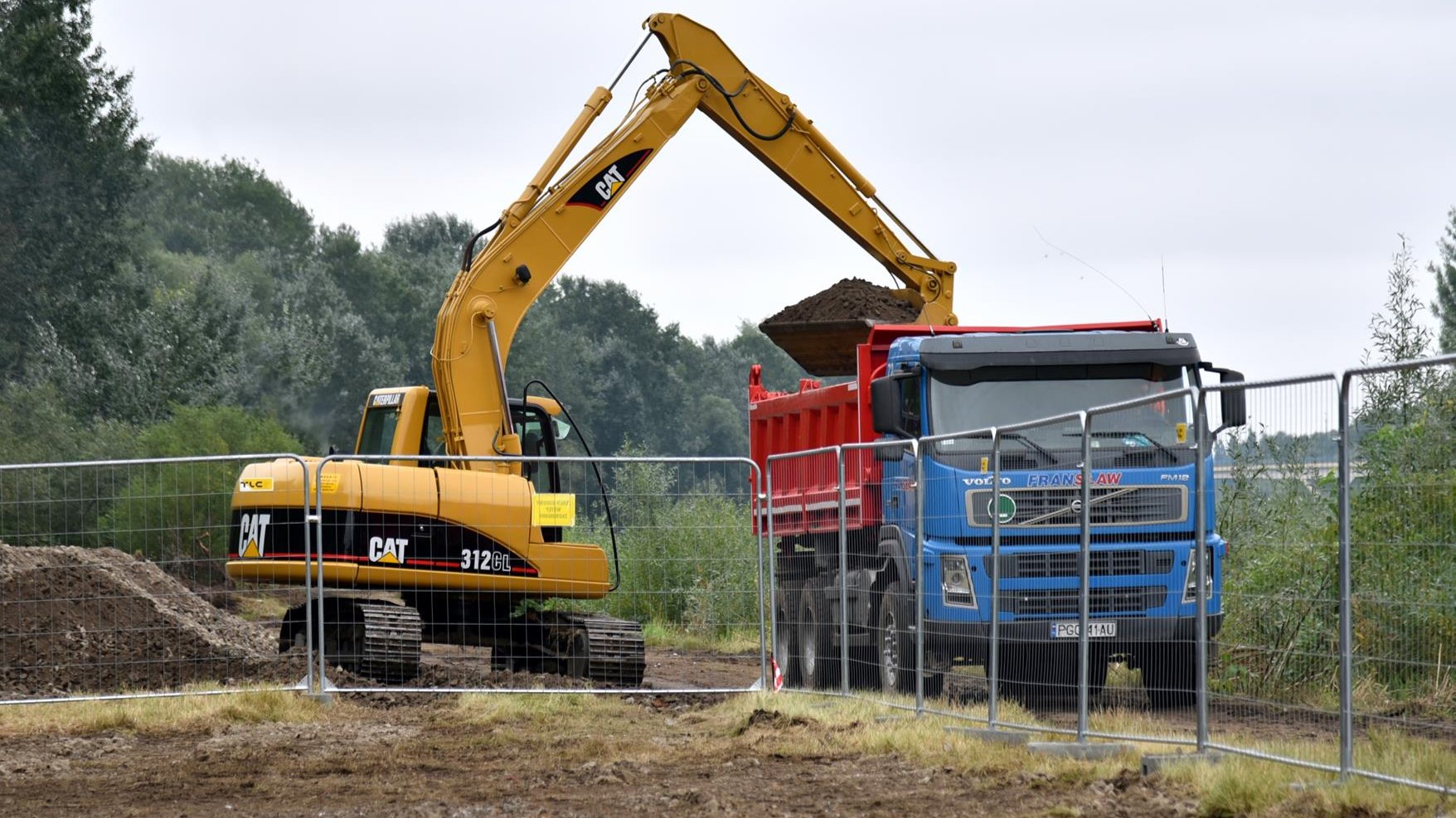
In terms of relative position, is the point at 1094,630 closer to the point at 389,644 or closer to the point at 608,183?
the point at 389,644

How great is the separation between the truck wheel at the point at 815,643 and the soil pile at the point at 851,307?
459 centimetres

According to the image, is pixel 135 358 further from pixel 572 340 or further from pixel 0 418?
pixel 572 340

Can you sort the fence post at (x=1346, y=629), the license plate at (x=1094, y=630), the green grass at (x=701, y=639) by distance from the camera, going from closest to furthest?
the fence post at (x=1346, y=629) → the license plate at (x=1094, y=630) → the green grass at (x=701, y=639)

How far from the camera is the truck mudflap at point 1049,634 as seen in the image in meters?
9.20

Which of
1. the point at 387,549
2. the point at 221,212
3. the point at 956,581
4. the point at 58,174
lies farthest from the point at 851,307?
the point at 221,212

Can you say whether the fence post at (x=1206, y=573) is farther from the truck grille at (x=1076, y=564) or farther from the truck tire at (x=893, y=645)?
the truck tire at (x=893, y=645)

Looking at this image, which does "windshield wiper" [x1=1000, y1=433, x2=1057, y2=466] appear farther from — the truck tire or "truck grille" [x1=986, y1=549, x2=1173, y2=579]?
the truck tire

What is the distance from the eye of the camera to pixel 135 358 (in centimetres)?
4728

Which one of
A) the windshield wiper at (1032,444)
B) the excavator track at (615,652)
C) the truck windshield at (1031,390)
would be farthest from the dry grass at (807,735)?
the truck windshield at (1031,390)

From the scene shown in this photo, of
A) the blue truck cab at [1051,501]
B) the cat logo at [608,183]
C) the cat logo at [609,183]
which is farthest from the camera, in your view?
the cat logo at [609,183]

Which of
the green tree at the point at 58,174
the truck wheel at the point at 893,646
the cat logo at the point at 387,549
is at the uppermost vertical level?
the green tree at the point at 58,174

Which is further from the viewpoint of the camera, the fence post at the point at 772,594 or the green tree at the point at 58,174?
the green tree at the point at 58,174

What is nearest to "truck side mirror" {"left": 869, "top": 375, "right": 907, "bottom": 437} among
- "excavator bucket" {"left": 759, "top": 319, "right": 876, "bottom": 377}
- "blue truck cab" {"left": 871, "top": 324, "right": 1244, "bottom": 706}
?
"blue truck cab" {"left": 871, "top": 324, "right": 1244, "bottom": 706}

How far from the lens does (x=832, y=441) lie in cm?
1655
